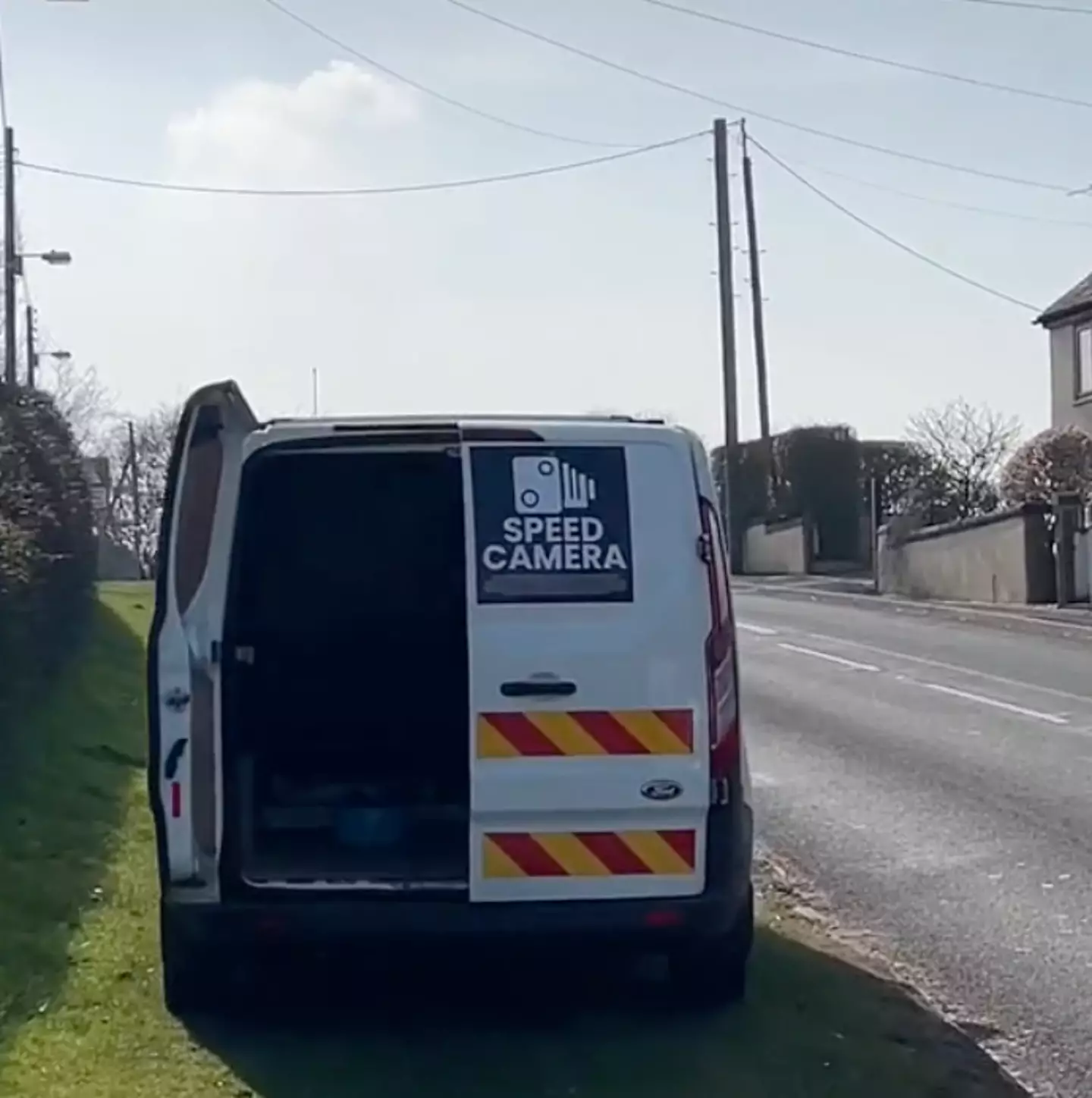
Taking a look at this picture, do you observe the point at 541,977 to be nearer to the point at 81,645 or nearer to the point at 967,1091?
the point at 967,1091

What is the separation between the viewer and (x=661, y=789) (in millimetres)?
6418

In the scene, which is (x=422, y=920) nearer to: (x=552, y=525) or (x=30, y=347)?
(x=552, y=525)

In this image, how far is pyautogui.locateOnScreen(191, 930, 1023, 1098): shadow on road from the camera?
6.09m

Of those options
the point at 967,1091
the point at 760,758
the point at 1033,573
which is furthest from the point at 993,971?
the point at 1033,573

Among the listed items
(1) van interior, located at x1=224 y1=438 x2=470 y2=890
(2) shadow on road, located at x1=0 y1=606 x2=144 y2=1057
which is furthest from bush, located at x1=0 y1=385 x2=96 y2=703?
(1) van interior, located at x1=224 y1=438 x2=470 y2=890

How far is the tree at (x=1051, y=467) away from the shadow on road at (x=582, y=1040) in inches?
1103

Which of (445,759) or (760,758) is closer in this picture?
(445,759)

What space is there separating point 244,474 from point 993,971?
353 centimetres

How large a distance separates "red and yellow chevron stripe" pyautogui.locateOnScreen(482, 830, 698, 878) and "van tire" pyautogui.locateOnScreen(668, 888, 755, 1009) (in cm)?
40

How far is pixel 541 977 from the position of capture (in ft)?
24.7

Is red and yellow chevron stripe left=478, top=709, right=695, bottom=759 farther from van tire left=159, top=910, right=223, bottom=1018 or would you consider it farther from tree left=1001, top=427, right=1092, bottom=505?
tree left=1001, top=427, right=1092, bottom=505

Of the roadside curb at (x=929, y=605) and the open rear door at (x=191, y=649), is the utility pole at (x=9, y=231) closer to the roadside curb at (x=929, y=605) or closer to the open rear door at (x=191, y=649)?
the roadside curb at (x=929, y=605)

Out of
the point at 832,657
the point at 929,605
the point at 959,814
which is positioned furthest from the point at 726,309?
the point at 959,814

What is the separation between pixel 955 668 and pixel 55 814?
1302 cm
